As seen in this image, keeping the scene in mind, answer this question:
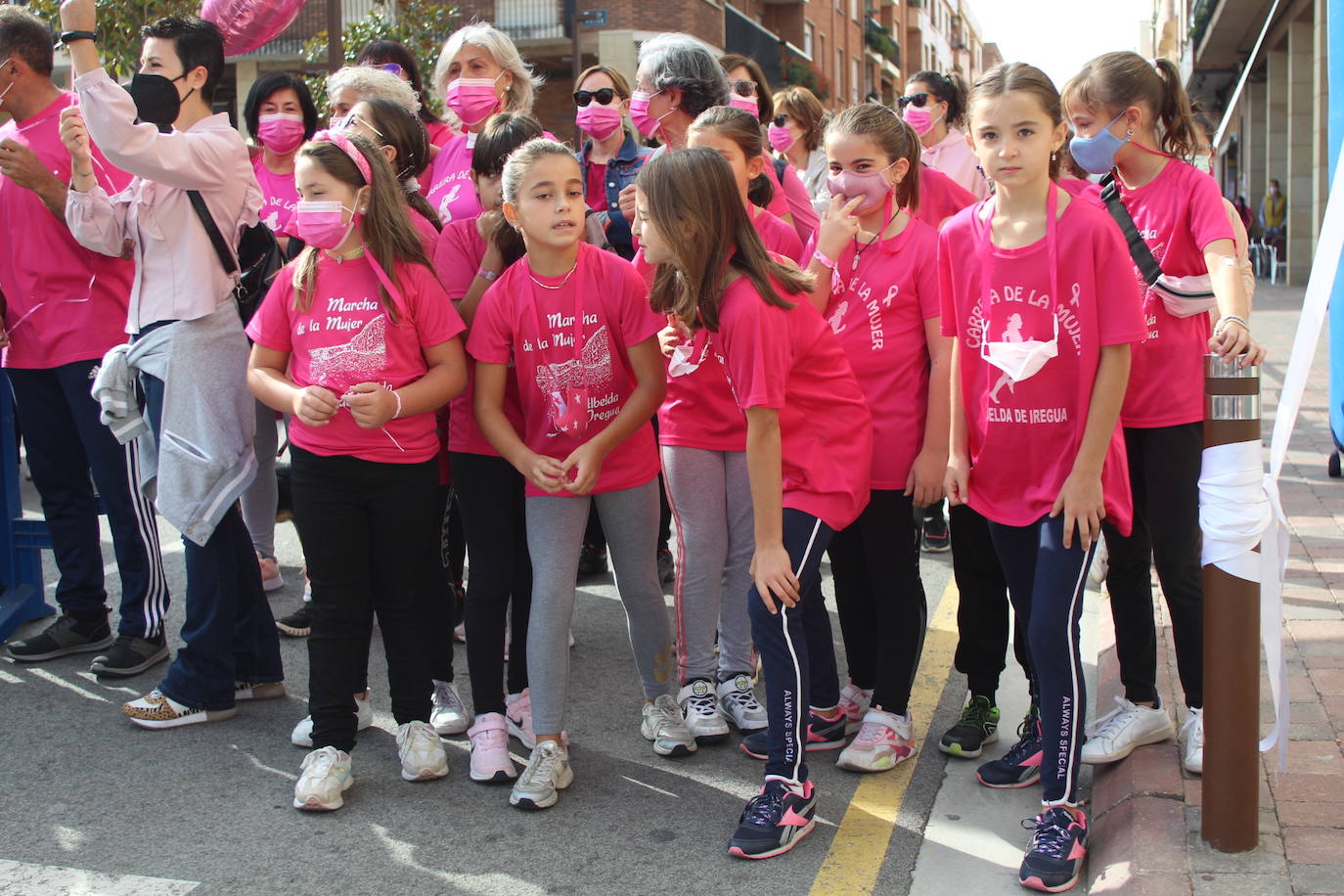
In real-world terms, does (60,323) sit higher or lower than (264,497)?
higher

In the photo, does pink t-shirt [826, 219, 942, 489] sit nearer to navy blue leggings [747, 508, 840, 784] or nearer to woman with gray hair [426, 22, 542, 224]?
navy blue leggings [747, 508, 840, 784]

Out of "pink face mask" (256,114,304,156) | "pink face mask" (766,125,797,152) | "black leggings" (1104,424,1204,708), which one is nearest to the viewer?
"black leggings" (1104,424,1204,708)

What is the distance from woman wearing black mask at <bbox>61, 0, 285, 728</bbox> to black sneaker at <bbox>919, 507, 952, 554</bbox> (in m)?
3.29

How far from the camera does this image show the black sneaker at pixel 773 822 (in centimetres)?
314

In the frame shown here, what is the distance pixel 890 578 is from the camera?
3.64 metres

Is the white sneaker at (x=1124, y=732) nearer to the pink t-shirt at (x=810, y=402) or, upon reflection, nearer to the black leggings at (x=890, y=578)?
the black leggings at (x=890, y=578)

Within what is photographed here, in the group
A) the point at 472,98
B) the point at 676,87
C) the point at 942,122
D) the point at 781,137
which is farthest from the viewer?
the point at 781,137

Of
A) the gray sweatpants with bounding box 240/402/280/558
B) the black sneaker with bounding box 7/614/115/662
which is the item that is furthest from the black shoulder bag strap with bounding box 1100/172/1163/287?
the black sneaker with bounding box 7/614/115/662

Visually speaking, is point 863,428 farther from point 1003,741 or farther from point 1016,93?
point 1003,741

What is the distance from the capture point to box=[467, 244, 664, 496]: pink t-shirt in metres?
3.56

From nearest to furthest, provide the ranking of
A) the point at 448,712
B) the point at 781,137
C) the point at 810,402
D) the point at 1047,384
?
the point at 1047,384 → the point at 810,402 → the point at 448,712 → the point at 781,137

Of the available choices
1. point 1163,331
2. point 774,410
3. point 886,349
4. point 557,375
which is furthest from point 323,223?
point 1163,331

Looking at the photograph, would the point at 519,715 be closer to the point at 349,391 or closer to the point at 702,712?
the point at 702,712

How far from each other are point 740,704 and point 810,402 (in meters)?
1.14
